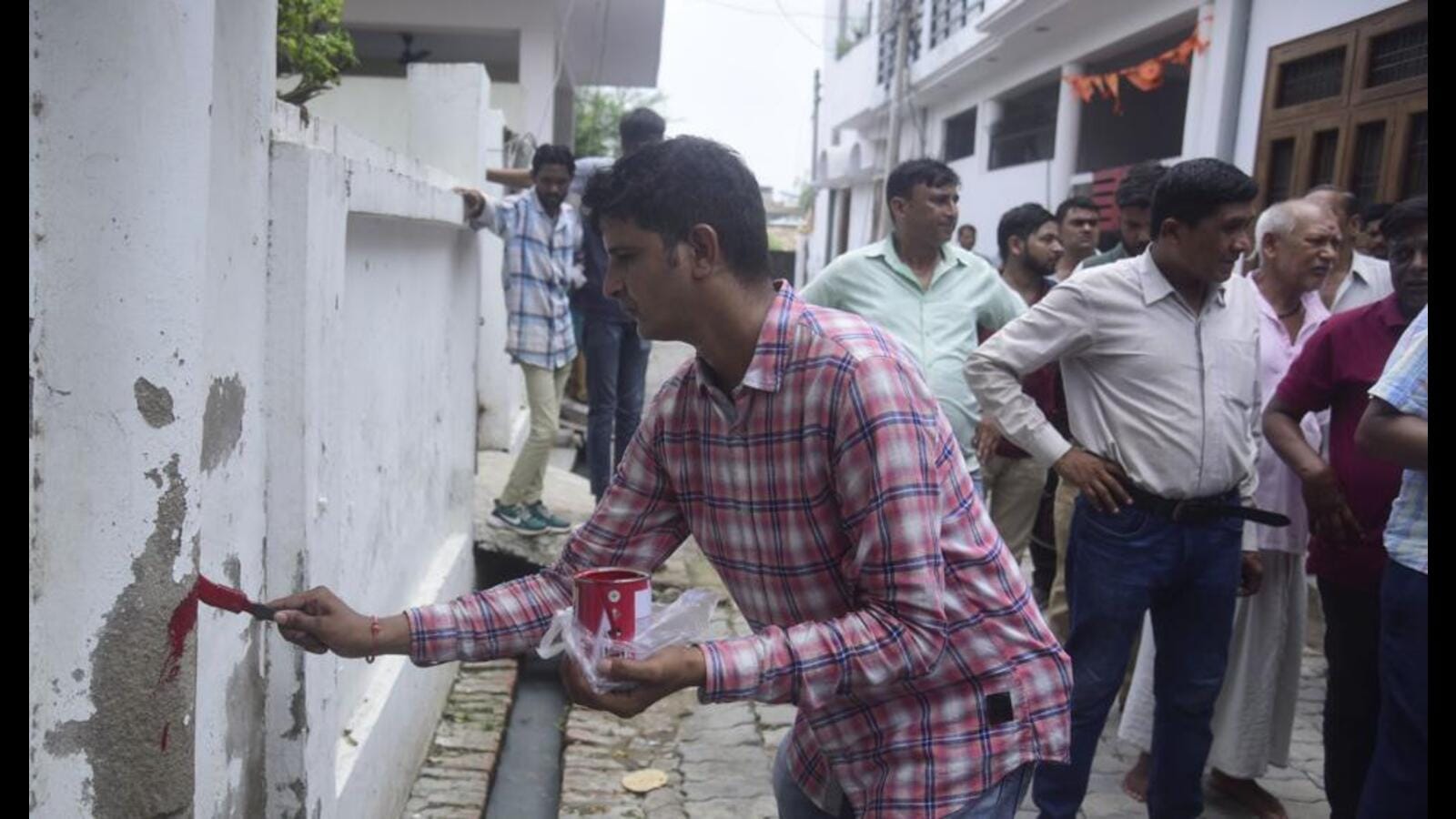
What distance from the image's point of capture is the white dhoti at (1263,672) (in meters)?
3.93

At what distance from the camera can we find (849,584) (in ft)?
6.07

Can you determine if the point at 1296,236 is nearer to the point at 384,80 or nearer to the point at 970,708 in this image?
the point at 970,708

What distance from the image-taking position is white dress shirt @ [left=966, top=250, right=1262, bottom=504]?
3240 millimetres

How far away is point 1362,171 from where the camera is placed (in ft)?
23.0

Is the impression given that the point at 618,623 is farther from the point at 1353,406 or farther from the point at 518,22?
the point at 518,22

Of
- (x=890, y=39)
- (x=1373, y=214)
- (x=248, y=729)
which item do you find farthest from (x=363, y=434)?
(x=890, y=39)

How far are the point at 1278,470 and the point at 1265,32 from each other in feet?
18.2

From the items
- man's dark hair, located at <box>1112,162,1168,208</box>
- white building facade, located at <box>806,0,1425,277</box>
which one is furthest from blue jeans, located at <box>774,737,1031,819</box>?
white building facade, located at <box>806,0,1425,277</box>

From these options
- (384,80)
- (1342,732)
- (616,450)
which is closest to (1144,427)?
A: (1342,732)

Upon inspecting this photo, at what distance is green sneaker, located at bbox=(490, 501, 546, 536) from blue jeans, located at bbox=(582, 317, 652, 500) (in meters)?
0.45

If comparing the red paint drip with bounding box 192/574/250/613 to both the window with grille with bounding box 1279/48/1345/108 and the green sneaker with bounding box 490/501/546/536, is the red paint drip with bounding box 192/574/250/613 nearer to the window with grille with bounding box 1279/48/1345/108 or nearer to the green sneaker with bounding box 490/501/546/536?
the green sneaker with bounding box 490/501/546/536

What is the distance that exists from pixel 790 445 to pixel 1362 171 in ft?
21.1

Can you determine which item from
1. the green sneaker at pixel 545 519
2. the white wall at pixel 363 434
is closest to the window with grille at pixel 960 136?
Answer: the green sneaker at pixel 545 519

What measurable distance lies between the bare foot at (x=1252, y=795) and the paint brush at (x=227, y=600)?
323 cm
